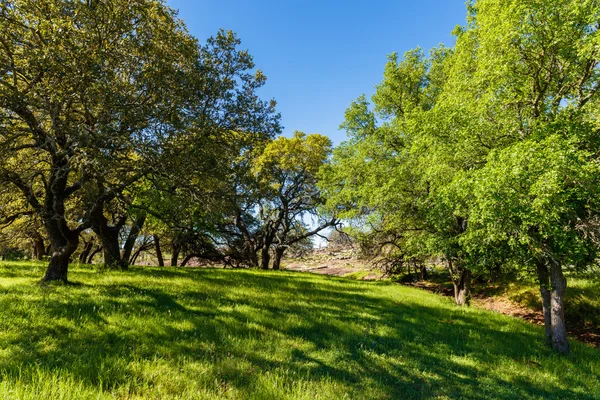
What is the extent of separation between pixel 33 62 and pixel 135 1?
4.68 m

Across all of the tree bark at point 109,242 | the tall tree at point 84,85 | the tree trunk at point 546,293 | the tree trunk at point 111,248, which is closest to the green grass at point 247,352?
the tree trunk at point 546,293

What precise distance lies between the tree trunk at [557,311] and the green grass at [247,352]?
47 cm

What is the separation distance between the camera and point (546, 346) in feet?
31.7

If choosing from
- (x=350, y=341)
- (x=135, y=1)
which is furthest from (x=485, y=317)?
(x=135, y=1)

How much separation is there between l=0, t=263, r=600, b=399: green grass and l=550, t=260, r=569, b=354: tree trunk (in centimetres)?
47

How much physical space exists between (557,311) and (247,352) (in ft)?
34.4

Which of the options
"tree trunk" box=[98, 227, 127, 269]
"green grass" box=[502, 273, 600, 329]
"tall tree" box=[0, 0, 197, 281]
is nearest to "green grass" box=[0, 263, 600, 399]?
"tall tree" box=[0, 0, 197, 281]

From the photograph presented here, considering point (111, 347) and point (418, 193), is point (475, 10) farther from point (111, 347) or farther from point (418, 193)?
point (111, 347)

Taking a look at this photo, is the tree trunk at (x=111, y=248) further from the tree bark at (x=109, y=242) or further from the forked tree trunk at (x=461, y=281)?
the forked tree trunk at (x=461, y=281)

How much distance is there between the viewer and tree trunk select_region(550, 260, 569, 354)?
945 cm

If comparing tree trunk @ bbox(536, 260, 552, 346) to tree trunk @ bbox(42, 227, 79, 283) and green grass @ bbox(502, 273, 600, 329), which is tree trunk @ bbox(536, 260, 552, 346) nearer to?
green grass @ bbox(502, 273, 600, 329)

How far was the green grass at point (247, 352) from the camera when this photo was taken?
4422mm

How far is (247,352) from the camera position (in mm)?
6035

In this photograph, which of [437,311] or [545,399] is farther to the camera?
[437,311]
